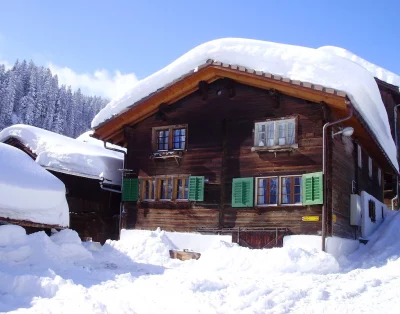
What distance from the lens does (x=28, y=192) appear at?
1066 centimetres

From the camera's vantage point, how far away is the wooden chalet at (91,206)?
19.1 m

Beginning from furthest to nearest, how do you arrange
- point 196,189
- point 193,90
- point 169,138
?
1. point 169,138
2. point 193,90
3. point 196,189

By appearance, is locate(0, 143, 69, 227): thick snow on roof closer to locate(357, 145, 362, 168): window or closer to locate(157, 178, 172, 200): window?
locate(157, 178, 172, 200): window

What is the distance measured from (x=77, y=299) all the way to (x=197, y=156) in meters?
9.19

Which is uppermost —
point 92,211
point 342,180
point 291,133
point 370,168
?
point 291,133

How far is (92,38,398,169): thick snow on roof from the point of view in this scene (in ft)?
46.5

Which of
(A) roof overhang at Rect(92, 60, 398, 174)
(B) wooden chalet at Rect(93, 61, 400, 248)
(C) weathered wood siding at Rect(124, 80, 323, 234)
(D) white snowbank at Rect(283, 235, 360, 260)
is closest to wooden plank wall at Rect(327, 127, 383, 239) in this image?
(B) wooden chalet at Rect(93, 61, 400, 248)

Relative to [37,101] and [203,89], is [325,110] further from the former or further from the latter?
[37,101]

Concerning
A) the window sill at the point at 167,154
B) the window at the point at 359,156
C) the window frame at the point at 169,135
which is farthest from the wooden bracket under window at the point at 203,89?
the window at the point at 359,156

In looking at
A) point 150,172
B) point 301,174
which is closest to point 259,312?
point 301,174

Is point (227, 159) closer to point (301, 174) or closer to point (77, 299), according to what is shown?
point (301, 174)

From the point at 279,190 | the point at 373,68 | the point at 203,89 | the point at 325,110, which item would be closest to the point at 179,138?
the point at 203,89

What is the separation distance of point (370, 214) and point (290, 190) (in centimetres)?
547

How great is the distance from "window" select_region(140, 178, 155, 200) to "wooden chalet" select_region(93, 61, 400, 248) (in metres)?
0.04
